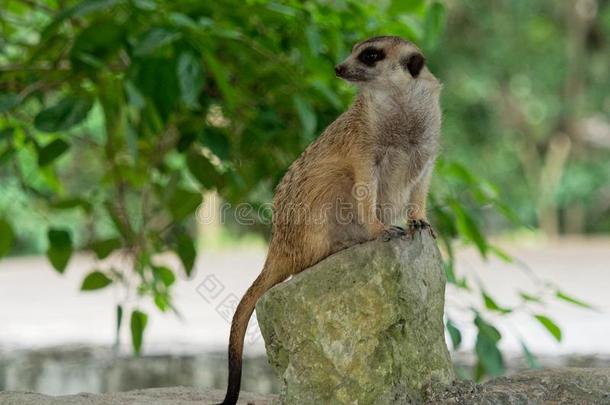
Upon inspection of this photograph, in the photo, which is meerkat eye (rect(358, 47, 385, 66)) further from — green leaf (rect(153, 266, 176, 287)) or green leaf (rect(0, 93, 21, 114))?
green leaf (rect(153, 266, 176, 287))

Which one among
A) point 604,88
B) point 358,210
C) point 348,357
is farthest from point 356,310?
point 604,88

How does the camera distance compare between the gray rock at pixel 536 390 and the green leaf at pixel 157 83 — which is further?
the green leaf at pixel 157 83

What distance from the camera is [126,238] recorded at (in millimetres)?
3912

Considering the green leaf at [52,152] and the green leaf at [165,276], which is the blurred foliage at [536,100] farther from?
the green leaf at [52,152]

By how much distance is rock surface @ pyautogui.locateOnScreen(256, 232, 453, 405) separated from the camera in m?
2.58

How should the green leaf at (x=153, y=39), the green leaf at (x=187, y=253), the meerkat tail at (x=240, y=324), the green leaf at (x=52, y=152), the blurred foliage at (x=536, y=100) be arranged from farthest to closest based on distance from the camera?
the blurred foliage at (x=536, y=100) < the green leaf at (x=187, y=253) < the green leaf at (x=52, y=152) < the green leaf at (x=153, y=39) < the meerkat tail at (x=240, y=324)

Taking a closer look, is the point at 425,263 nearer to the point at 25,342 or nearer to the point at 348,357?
the point at 348,357

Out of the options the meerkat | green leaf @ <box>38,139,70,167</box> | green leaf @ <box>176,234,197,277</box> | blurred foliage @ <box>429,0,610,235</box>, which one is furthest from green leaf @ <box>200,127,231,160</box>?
blurred foliage @ <box>429,0,610,235</box>

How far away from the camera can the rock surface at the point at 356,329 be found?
258cm

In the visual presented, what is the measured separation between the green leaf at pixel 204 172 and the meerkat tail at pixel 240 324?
1.09 metres

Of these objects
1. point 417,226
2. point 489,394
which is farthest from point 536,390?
point 417,226

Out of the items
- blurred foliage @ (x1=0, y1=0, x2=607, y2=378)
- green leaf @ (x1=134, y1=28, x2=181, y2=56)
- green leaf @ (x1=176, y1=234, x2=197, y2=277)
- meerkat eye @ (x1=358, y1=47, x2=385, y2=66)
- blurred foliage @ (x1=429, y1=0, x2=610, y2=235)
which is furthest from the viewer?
blurred foliage @ (x1=429, y1=0, x2=610, y2=235)

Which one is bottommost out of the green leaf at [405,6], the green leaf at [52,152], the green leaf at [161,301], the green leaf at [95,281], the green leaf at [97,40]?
the green leaf at [161,301]

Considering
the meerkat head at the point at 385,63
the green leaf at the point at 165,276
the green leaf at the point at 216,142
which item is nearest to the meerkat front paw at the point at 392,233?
the meerkat head at the point at 385,63
